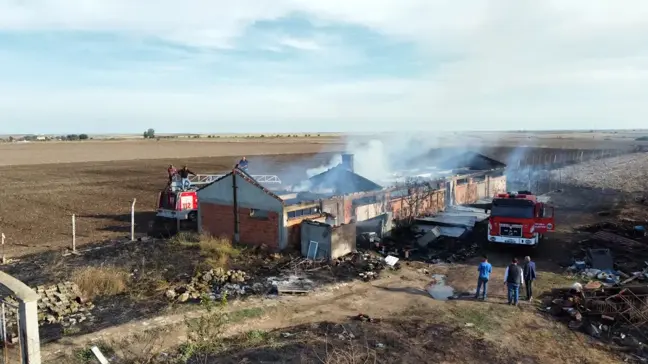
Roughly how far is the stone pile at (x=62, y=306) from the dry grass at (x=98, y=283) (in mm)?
294

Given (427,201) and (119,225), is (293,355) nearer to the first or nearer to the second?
(427,201)

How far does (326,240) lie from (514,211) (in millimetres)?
8101

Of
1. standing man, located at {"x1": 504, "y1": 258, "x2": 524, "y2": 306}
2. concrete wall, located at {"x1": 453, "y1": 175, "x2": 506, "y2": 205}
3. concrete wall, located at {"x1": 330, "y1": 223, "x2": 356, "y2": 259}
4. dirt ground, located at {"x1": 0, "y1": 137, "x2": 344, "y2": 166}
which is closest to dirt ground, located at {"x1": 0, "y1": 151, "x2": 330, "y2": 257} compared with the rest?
concrete wall, located at {"x1": 330, "y1": 223, "x2": 356, "y2": 259}

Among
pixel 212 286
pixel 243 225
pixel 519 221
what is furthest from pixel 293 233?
pixel 519 221

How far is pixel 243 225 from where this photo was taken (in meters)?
19.3

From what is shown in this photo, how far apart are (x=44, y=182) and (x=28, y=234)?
2335 centimetres

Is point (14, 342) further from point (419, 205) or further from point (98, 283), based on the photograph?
point (419, 205)

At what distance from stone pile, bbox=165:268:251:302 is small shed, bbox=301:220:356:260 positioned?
3.06 metres

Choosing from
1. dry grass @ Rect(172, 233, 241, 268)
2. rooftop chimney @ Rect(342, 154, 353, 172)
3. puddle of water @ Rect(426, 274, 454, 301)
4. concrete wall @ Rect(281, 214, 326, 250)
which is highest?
rooftop chimney @ Rect(342, 154, 353, 172)

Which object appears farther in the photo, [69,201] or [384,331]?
[69,201]

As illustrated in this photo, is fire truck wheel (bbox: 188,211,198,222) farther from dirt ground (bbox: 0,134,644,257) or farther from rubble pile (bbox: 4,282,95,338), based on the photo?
rubble pile (bbox: 4,282,95,338)

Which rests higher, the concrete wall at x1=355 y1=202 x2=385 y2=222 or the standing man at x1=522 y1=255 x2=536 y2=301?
the concrete wall at x1=355 y1=202 x2=385 y2=222

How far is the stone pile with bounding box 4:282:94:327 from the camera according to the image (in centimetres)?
1188

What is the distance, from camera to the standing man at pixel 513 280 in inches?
518
